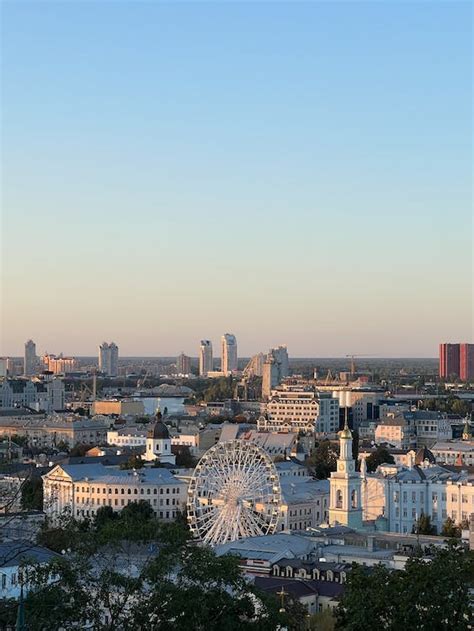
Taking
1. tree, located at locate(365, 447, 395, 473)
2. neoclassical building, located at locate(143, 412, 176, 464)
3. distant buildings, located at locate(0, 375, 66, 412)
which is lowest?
tree, located at locate(365, 447, 395, 473)

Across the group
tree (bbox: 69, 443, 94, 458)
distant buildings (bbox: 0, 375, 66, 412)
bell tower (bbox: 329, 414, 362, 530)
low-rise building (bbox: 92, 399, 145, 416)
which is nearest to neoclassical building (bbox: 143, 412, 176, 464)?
tree (bbox: 69, 443, 94, 458)

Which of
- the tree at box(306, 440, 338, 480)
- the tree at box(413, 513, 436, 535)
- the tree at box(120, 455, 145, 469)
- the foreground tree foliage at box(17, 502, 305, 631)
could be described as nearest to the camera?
the foreground tree foliage at box(17, 502, 305, 631)

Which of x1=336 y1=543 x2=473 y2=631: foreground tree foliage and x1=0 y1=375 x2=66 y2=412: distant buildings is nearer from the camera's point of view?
x1=336 y1=543 x2=473 y2=631: foreground tree foliage

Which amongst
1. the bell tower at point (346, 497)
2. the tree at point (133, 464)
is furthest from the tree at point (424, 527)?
the tree at point (133, 464)

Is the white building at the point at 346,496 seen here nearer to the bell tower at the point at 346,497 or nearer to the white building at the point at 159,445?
the bell tower at the point at 346,497

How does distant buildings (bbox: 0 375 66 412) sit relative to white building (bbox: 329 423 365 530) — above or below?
above

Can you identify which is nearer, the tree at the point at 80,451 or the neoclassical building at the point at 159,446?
the neoclassical building at the point at 159,446

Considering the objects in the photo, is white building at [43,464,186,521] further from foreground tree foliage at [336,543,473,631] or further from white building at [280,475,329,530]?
foreground tree foliage at [336,543,473,631]
